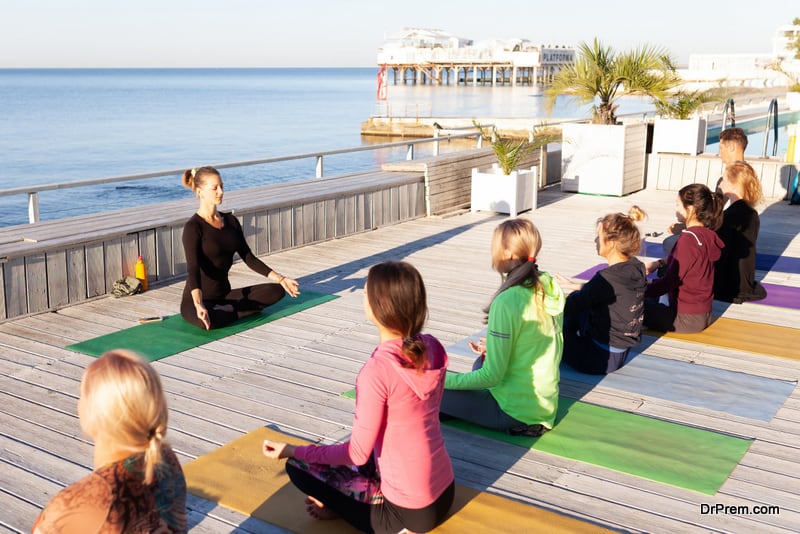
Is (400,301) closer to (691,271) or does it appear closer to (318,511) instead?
(318,511)

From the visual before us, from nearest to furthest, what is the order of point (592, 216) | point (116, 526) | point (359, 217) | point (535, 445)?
point (116, 526), point (535, 445), point (359, 217), point (592, 216)

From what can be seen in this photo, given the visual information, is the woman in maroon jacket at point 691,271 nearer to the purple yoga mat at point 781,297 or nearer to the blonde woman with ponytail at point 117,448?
the purple yoga mat at point 781,297

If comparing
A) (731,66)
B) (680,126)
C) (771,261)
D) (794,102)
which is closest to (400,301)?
(771,261)

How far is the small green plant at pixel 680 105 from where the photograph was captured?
1226cm

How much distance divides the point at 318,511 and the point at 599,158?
9.08m

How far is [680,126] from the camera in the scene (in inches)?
460

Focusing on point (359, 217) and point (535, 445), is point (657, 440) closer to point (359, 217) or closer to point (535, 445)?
point (535, 445)

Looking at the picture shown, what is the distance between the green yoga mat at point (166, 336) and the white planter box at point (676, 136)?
25.1ft

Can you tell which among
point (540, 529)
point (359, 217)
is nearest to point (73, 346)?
point (540, 529)

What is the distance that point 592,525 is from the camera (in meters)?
2.98

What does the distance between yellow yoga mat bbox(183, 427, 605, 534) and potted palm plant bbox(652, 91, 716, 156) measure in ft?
31.3

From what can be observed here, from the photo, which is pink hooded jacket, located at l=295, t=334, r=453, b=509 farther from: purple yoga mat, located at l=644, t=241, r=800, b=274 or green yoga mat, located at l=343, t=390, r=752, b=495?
purple yoga mat, located at l=644, t=241, r=800, b=274

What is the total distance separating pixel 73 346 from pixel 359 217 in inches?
164

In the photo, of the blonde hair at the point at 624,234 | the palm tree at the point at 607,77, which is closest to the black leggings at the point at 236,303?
the blonde hair at the point at 624,234
